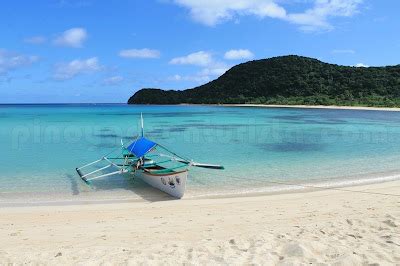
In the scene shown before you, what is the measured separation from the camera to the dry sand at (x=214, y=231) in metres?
5.06

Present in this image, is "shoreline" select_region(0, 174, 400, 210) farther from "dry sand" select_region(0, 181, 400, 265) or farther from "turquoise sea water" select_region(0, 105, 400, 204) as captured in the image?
"dry sand" select_region(0, 181, 400, 265)

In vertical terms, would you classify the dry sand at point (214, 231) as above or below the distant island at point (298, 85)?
below

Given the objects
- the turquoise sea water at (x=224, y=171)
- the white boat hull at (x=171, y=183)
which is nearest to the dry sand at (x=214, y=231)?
the white boat hull at (x=171, y=183)

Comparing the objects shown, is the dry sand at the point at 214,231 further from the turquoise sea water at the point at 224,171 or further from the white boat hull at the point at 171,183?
the turquoise sea water at the point at 224,171

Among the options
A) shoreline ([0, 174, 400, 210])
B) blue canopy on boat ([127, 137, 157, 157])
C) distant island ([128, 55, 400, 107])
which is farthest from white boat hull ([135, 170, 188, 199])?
distant island ([128, 55, 400, 107])

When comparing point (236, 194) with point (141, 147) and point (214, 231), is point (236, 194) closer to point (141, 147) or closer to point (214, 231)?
point (214, 231)

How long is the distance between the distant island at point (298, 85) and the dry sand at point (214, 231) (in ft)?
232

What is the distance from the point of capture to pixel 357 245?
5.27m

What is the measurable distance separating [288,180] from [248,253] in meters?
7.04

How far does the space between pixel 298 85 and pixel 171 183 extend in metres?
98.0

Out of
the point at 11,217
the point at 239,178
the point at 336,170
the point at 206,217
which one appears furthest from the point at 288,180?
the point at 11,217

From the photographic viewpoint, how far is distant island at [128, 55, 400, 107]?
86000mm

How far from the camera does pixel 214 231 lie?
6.62m

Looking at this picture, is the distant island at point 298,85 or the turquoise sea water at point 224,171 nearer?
the turquoise sea water at point 224,171
